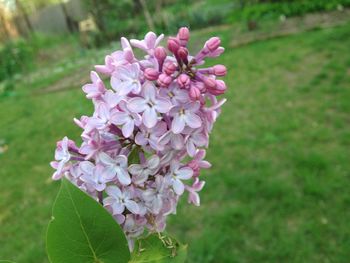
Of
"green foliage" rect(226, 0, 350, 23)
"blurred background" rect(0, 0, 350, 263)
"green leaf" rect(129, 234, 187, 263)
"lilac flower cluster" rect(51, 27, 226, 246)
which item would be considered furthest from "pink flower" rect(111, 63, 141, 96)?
"green foliage" rect(226, 0, 350, 23)

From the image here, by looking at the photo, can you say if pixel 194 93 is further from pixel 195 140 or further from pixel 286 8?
pixel 286 8

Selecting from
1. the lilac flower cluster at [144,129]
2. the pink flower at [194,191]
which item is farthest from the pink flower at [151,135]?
the pink flower at [194,191]

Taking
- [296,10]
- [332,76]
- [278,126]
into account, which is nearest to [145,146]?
[278,126]

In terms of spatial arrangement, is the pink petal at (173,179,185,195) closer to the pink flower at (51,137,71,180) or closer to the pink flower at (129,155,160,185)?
the pink flower at (129,155,160,185)

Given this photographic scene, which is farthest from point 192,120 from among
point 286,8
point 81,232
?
point 286,8

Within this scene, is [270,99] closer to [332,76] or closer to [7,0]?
[332,76]

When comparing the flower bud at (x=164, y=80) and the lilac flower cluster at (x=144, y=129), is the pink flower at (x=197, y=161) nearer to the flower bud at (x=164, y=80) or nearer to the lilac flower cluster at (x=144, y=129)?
the lilac flower cluster at (x=144, y=129)

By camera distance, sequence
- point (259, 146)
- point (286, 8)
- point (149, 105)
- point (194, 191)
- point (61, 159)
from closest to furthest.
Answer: point (149, 105) → point (61, 159) → point (194, 191) → point (259, 146) → point (286, 8)
